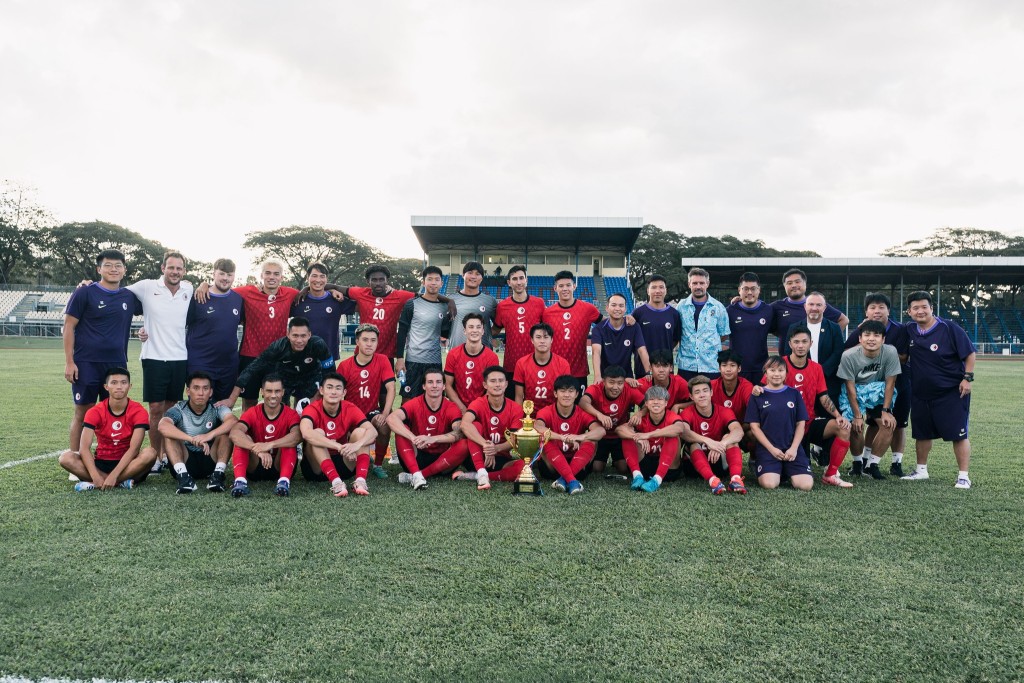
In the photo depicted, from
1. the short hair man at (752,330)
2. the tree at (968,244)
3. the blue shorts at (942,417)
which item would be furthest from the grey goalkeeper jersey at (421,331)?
the tree at (968,244)

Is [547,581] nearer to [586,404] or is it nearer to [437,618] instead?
[437,618]

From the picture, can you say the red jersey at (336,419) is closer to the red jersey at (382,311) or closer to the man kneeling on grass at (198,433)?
the man kneeling on grass at (198,433)

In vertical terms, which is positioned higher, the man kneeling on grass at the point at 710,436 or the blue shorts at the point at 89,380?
the blue shorts at the point at 89,380

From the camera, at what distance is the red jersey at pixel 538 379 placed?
5.36m

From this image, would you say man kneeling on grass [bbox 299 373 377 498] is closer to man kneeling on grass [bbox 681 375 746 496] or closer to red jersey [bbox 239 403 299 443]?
red jersey [bbox 239 403 299 443]

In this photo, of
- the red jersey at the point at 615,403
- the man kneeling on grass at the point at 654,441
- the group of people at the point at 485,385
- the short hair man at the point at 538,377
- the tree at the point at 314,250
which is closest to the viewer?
the group of people at the point at 485,385

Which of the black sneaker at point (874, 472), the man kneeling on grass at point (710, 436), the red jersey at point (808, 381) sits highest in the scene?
the red jersey at point (808, 381)

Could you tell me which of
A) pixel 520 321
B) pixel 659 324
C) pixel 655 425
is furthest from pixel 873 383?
pixel 520 321

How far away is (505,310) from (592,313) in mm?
793

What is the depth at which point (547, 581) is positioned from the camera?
295 cm

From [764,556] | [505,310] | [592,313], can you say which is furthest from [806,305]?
[764,556]

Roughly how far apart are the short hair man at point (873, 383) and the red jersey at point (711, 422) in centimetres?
115

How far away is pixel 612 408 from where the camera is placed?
5.26 meters

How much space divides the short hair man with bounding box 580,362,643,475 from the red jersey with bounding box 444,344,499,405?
0.87 metres
